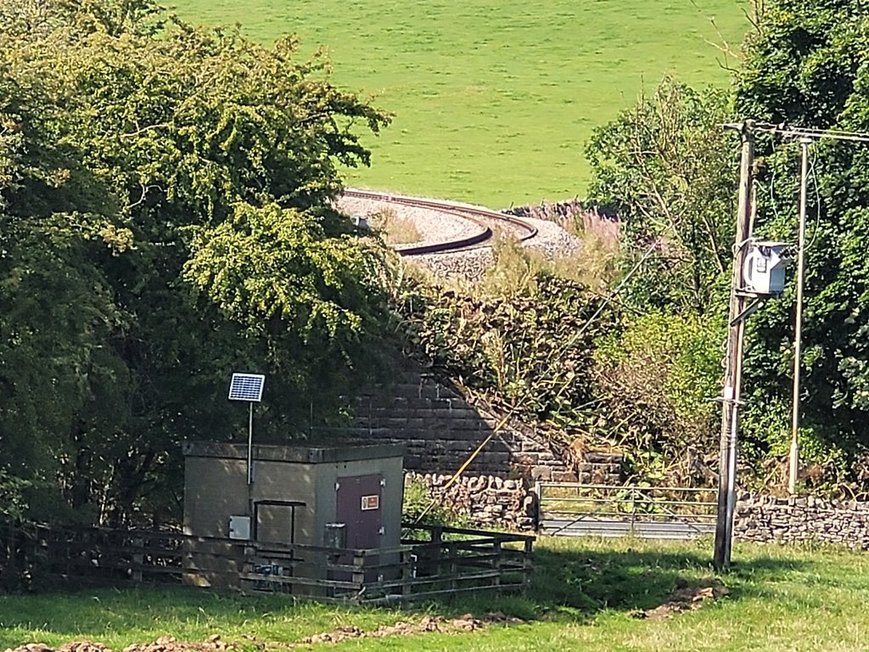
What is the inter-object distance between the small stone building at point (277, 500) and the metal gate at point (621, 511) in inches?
366

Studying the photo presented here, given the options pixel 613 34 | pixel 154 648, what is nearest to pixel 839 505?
pixel 154 648

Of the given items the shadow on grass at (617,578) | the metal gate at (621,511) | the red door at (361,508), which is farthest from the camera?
the metal gate at (621,511)

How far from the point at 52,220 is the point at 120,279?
11.6 feet

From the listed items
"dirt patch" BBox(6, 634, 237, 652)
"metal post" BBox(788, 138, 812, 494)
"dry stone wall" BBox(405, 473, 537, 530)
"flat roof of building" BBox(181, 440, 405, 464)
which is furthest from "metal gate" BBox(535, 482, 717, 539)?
"dirt patch" BBox(6, 634, 237, 652)

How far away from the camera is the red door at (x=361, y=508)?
26.0 metres

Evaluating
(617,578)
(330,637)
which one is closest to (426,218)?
(617,578)

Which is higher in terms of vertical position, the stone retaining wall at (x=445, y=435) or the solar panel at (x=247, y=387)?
the solar panel at (x=247, y=387)

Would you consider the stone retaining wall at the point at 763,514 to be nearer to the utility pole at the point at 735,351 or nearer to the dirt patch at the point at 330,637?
the utility pole at the point at 735,351

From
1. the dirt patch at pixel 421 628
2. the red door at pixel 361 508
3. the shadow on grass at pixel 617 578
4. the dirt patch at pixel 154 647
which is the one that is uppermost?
the red door at pixel 361 508

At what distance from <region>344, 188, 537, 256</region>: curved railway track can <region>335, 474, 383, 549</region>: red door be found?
22855 mm

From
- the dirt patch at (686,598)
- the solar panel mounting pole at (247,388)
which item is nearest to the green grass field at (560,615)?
the dirt patch at (686,598)

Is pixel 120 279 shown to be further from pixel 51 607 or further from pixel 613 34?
pixel 613 34

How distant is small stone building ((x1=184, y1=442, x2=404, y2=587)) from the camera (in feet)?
83.3

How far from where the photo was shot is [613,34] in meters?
94.2
